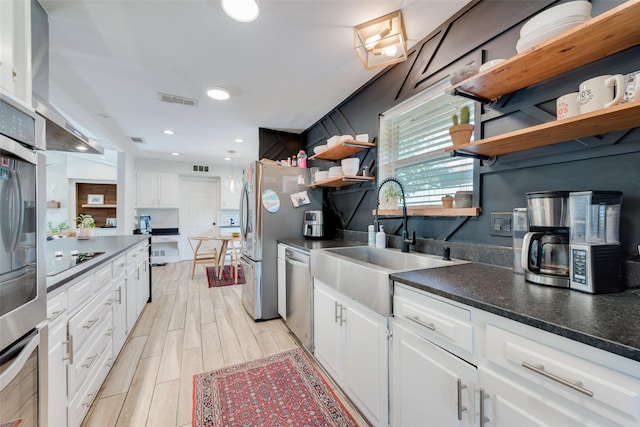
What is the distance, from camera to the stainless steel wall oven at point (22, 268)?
0.79 meters

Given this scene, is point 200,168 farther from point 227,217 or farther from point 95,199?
point 95,199

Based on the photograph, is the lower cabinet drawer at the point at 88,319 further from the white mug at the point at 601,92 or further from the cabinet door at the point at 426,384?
the white mug at the point at 601,92

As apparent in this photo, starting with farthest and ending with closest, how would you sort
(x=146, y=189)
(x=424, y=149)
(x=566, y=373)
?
(x=146, y=189) < (x=424, y=149) < (x=566, y=373)

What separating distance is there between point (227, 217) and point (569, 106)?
6674 mm

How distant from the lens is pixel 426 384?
1049 mm

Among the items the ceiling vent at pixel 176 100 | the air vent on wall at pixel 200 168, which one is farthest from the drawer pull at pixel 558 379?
the air vent on wall at pixel 200 168

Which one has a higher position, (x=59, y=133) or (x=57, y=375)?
(x=59, y=133)

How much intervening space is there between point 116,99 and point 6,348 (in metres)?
2.94

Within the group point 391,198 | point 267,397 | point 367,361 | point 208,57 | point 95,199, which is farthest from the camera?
point 95,199

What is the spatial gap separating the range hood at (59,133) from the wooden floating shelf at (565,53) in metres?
2.06

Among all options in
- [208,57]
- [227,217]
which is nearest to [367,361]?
[208,57]

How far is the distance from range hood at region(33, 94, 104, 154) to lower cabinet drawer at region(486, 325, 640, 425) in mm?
2103

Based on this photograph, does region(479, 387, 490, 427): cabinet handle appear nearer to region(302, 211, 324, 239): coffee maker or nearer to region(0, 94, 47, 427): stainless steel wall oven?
region(0, 94, 47, 427): stainless steel wall oven

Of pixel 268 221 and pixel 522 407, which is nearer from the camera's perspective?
pixel 522 407
